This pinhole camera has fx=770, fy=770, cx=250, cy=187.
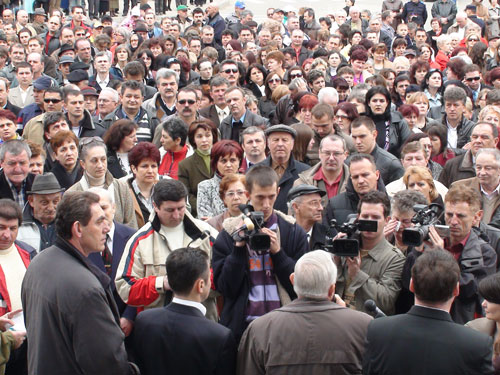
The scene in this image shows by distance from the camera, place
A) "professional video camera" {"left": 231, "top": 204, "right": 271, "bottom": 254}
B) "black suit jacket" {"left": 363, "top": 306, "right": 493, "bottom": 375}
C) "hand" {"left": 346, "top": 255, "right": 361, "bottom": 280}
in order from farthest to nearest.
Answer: "hand" {"left": 346, "top": 255, "right": 361, "bottom": 280} → "professional video camera" {"left": 231, "top": 204, "right": 271, "bottom": 254} → "black suit jacket" {"left": 363, "top": 306, "right": 493, "bottom": 375}

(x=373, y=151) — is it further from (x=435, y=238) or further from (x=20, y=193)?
(x=20, y=193)

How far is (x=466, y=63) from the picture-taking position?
12.0 meters

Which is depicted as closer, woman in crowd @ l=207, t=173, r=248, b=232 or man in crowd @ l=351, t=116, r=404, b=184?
woman in crowd @ l=207, t=173, r=248, b=232

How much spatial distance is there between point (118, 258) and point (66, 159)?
2.27 metres

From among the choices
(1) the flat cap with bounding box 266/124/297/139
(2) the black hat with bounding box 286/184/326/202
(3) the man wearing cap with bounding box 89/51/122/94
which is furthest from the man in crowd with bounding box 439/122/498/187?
(3) the man wearing cap with bounding box 89/51/122/94

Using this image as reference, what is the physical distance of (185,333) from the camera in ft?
13.4

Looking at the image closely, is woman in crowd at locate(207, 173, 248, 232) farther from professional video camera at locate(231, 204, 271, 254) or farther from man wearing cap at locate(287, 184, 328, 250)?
professional video camera at locate(231, 204, 271, 254)

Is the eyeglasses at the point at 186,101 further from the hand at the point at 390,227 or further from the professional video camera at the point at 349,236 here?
the professional video camera at the point at 349,236

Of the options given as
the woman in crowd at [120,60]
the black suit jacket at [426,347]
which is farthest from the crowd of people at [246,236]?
the woman in crowd at [120,60]

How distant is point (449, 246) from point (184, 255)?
6.63 feet

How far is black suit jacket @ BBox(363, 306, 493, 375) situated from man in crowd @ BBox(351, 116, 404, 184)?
366 cm

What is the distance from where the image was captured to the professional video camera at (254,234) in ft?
14.7

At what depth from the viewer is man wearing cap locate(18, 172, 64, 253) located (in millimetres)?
5977

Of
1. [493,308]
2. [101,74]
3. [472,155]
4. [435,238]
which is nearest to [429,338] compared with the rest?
[493,308]
